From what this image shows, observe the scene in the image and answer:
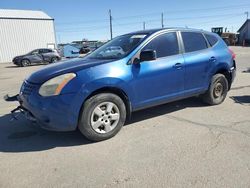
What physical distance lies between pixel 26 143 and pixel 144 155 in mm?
1902

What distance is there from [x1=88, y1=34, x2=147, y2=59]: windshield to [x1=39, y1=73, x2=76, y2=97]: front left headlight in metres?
1.04

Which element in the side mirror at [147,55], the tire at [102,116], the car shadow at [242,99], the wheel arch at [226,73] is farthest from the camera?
the car shadow at [242,99]

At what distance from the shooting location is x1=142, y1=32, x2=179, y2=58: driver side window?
16.3ft

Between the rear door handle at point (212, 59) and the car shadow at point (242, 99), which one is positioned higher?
the rear door handle at point (212, 59)

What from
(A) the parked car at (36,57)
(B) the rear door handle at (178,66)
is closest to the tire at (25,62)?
(A) the parked car at (36,57)

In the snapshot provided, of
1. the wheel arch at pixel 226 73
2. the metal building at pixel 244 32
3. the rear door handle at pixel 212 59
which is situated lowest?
the wheel arch at pixel 226 73

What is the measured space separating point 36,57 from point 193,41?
21.3m

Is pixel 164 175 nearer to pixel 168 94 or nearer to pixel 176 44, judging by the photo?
pixel 168 94

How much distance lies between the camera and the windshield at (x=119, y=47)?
15.9 feet

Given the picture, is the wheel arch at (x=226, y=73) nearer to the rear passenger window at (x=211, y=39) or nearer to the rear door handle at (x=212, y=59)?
the rear door handle at (x=212, y=59)

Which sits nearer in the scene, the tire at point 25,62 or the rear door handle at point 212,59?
the rear door handle at point 212,59

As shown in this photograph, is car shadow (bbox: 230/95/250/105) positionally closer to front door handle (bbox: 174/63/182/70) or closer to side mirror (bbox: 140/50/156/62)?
front door handle (bbox: 174/63/182/70)

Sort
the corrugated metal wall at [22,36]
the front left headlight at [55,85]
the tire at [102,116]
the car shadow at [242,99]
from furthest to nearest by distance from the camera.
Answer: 1. the corrugated metal wall at [22,36]
2. the car shadow at [242,99]
3. the tire at [102,116]
4. the front left headlight at [55,85]

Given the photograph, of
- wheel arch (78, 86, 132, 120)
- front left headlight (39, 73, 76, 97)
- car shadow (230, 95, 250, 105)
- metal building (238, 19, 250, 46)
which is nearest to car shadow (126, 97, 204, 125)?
wheel arch (78, 86, 132, 120)
